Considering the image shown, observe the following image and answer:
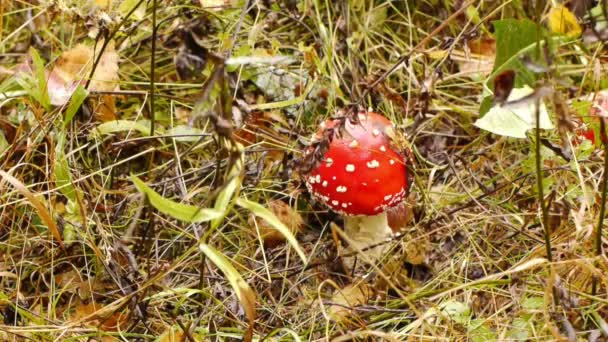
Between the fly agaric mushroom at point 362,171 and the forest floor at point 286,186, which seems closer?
the forest floor at point 286,186

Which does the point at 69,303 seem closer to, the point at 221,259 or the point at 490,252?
the point at 221,259

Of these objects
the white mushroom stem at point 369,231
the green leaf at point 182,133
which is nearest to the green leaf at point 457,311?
the white mushroom stem at point 369,231

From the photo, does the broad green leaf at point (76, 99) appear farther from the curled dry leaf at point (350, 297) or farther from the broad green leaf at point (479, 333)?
the broad green leaf at point (479, 333)

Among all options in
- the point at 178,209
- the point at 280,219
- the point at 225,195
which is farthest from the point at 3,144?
the point at 225,195

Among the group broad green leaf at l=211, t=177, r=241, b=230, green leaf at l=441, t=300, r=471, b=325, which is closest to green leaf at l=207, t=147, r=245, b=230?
broad green leaf at l=211, t=177, r=241, b=230

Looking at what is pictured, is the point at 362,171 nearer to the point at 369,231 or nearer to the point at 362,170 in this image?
the point at 362,170

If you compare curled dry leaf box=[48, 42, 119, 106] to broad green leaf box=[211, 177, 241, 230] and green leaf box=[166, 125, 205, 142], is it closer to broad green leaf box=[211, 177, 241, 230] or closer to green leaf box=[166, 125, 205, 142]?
green leaf box=[166, 125, 205, 142]

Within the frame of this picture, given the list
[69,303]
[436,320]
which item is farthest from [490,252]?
[69,303]
